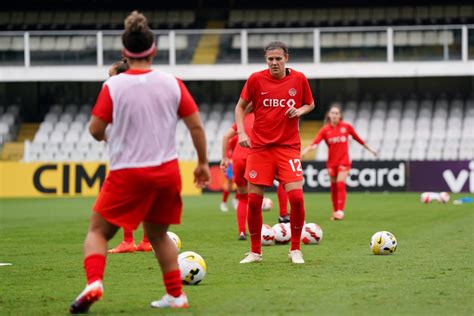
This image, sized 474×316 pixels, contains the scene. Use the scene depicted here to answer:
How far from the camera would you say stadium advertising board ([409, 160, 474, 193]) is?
1342 inches

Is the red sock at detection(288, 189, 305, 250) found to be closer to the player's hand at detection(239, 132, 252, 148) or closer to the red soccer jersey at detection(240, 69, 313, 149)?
the red soccer jersey at detection(240, 69, 313, 149)

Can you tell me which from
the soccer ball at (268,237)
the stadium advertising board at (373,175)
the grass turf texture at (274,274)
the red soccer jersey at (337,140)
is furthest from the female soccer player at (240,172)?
the stadium advertising board at (373,175)

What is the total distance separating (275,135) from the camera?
11.9 metres

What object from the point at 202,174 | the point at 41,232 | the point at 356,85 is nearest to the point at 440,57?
the point at 356,85

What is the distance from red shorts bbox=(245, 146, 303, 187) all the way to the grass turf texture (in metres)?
0.94

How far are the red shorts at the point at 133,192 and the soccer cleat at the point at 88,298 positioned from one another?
504 millimetres

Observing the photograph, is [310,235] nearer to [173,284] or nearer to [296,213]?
[296,213]

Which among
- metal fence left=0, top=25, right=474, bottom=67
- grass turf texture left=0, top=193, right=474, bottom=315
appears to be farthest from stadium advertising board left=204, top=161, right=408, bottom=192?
grass turf texture left=0, top=193, right=474, bottom=315

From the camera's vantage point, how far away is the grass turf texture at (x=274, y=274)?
8.33 m

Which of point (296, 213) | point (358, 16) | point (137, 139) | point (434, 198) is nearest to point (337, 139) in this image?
point (434, 198)

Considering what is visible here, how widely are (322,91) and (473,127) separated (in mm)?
7572

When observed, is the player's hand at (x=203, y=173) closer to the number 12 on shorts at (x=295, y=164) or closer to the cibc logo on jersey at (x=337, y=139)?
the number 12 on shorts at (x=295, y=164)

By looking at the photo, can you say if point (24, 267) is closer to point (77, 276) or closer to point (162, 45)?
point (77, 276)

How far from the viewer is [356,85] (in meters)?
44.8
